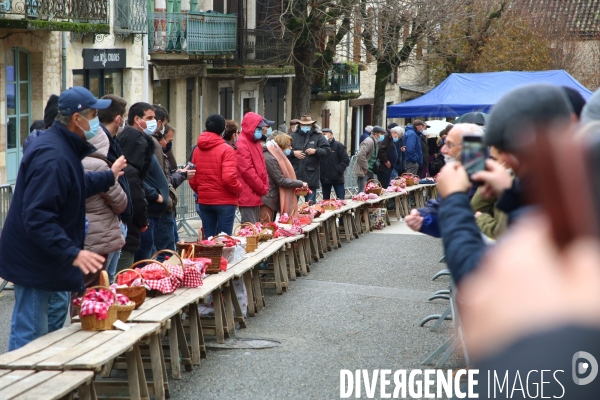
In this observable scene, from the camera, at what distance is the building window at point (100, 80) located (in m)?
21.6

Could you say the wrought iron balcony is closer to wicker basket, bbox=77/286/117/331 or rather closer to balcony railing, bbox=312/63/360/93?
wicker basket, bbox=77/286/117/331

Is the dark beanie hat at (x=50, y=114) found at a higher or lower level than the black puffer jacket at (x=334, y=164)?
higher

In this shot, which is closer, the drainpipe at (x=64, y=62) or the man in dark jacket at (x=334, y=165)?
the man in dark jacket at (x=334, y=165)

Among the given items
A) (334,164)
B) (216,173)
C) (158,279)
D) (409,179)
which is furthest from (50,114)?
(409,179)

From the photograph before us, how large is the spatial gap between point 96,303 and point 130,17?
17.7 metres

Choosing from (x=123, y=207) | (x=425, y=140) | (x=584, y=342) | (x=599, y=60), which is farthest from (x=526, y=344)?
(x=599, y=60)

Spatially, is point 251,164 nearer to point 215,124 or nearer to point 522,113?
point 215,124

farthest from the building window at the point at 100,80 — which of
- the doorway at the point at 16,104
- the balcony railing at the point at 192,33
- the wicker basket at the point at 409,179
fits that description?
the wicker basket at the point at 409,179

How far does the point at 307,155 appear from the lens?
16609 mm

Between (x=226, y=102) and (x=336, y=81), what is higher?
(x=336, y=81)

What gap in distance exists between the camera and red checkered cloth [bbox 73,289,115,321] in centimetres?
604

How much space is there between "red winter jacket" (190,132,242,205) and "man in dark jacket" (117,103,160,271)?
2.54 meters

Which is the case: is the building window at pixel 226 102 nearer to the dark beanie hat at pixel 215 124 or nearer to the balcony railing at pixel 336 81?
the balcony railing at pixel 336 81

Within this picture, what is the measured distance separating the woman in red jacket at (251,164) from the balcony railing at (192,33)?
12976mm
